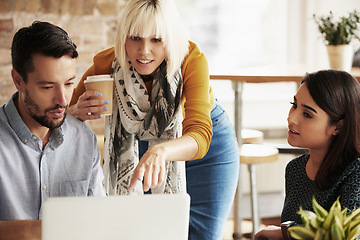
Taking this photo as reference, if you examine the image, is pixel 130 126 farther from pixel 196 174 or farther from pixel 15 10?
pixel 15 10

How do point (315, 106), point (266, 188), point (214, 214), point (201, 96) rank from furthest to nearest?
1. point (266, 188)
2. point (214, 214)
3. point (201, 96)
4. point (315, 106)

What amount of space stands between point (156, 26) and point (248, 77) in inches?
48.2

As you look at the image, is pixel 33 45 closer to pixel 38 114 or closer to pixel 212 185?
pixel 38 114

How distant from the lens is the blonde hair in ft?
5.49

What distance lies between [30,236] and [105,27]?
194cm

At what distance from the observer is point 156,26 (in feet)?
5.51

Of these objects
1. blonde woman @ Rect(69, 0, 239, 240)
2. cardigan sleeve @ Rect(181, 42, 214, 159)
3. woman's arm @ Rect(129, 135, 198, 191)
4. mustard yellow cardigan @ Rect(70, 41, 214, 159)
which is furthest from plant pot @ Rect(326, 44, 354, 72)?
woman's arm @ Rect(129, 135, 198, 191)

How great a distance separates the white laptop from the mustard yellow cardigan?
503 mm

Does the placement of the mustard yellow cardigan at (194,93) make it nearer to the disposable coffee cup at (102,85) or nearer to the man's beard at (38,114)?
the disposable coffee cup at (102,85)

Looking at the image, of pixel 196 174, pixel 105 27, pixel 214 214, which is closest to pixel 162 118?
pixel 196 174

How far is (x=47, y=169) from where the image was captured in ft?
5.25

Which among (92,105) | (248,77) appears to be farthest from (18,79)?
(248,77)

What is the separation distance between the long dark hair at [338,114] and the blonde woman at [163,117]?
36cm

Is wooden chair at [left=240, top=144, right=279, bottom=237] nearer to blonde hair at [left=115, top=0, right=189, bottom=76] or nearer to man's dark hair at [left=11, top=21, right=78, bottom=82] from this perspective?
blonde hair at [left=115, top=0, right=189, bottom=76]
